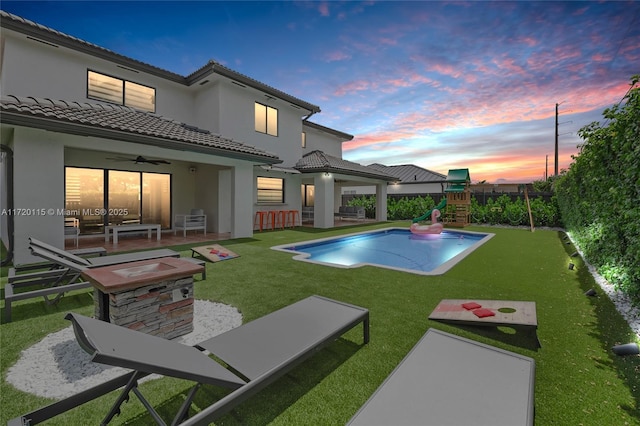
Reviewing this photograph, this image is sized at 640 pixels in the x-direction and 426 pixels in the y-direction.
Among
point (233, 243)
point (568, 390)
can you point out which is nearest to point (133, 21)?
point (233, 243)

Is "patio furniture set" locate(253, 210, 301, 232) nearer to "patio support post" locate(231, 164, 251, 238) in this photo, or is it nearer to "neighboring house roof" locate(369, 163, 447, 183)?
"patio support post" locate(231, 164, 251, 238)

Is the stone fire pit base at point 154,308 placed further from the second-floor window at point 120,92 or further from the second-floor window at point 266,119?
the second-floor window at point 266,119

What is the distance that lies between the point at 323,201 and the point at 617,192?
1359 cm

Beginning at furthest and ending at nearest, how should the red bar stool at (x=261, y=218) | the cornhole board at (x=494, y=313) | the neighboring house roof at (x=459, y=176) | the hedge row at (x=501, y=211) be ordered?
1. the neighboring house roof at (x=459, y=176)
2. the hedge row at (x=501, y=211)
3. the red bar stool at (x=261, y=218)
4. the cornhole board at (x=494, y=313)

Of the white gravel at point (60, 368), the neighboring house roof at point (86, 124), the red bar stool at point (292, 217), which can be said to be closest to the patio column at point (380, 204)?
the red bar stool at point (292, 217)

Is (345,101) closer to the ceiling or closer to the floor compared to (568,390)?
closer to the ceiling

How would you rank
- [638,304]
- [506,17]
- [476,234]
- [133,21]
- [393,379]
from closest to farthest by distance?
[393,379], [638,304], [506,17], [133,21], [476,234]

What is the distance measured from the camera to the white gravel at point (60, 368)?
2883 mm

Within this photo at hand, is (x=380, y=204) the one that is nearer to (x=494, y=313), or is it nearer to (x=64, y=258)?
(x=494, y=313)

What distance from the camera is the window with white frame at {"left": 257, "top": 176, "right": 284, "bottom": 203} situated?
1775cm

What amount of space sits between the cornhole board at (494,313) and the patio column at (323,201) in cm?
1293

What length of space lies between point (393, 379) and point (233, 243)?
33.6 ft

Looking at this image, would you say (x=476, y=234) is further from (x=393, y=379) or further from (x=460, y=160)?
(x=460, y=160)

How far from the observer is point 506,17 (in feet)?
32.7
